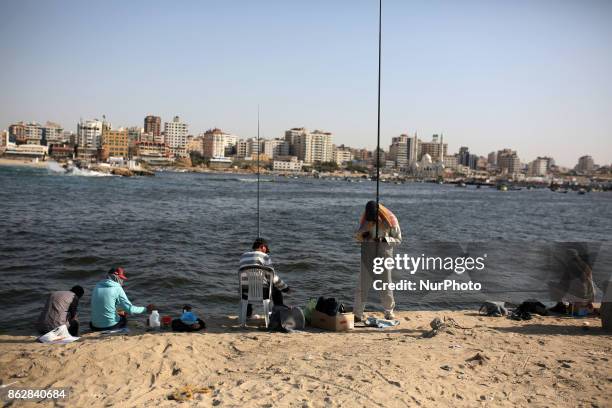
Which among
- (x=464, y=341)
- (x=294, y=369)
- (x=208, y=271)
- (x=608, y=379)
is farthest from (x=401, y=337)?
(x=208, y=271)

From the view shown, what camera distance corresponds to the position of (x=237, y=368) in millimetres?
5238

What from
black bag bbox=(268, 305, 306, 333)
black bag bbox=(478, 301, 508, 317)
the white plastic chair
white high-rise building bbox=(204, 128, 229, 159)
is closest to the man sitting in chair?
the white plastic chair

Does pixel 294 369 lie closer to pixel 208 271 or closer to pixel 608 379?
pixel 608 379

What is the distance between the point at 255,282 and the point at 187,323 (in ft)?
3.51

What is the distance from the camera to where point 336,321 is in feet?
22.0

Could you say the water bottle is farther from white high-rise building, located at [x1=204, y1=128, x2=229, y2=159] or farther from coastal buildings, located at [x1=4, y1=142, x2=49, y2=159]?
white high-rise building, located at [x1=204, y1=128, x2=229, y2=159]

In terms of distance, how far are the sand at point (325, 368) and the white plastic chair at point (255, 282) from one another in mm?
397

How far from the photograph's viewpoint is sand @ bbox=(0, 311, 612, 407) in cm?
452

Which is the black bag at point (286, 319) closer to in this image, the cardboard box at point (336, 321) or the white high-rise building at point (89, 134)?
the cardboard box at point (336, 321)

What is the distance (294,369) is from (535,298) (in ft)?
18.2

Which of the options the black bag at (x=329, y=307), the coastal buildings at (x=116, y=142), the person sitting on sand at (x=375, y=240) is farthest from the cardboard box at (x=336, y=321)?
the coastal buildings at (x=116, y=142)

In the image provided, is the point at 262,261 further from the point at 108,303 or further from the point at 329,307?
the point at 108,303

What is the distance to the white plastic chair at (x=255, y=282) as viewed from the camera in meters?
6.52

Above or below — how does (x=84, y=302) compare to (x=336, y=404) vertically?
below
